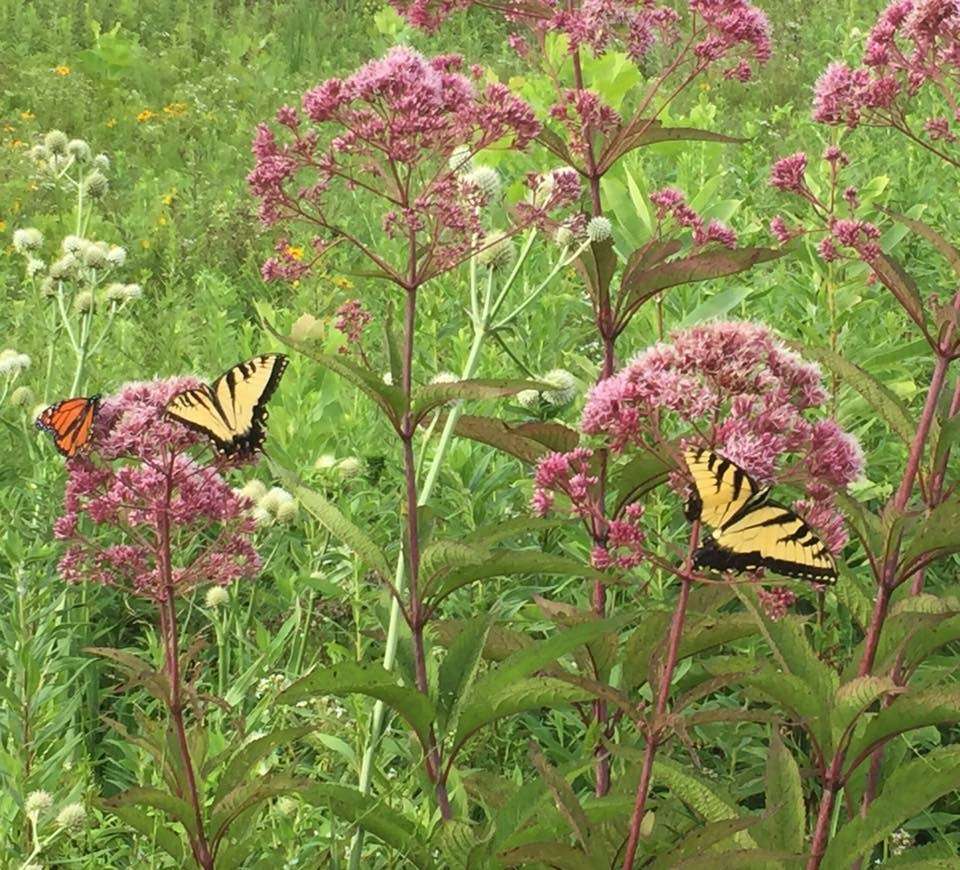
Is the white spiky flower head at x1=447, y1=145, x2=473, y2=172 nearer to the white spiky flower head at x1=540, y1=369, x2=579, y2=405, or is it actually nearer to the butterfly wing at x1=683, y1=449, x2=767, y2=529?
the white spiky flower head at x1=540, y1=369, x2=579, y2=405

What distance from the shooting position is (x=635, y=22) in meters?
3.07

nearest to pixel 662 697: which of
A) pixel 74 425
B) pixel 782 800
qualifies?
pixel 782 800

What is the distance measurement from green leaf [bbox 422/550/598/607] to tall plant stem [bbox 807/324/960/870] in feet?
1.54

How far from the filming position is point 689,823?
100 inches

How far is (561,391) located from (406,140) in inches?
46.0

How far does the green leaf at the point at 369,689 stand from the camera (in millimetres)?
2102

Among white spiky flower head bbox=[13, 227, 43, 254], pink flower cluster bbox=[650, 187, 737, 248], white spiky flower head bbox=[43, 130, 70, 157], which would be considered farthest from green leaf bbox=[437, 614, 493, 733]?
white spiky flower head bbox=[43, 130, 70, 157]

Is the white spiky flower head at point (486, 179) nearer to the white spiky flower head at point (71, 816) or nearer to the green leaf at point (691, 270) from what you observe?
the green leaf at point (691, 270)

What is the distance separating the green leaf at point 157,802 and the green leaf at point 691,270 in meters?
1.30

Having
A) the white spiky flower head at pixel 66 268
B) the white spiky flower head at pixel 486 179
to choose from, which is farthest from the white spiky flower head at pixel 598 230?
the white spiky flower head at pixel 66 268

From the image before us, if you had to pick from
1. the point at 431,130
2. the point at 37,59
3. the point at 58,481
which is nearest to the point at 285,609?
the point at 58,481

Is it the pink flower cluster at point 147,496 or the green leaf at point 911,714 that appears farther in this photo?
the pink flower cluster at point 147,496

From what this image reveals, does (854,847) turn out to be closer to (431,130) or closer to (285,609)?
(431,130)

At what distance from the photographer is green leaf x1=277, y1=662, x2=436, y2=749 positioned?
2.10 m
